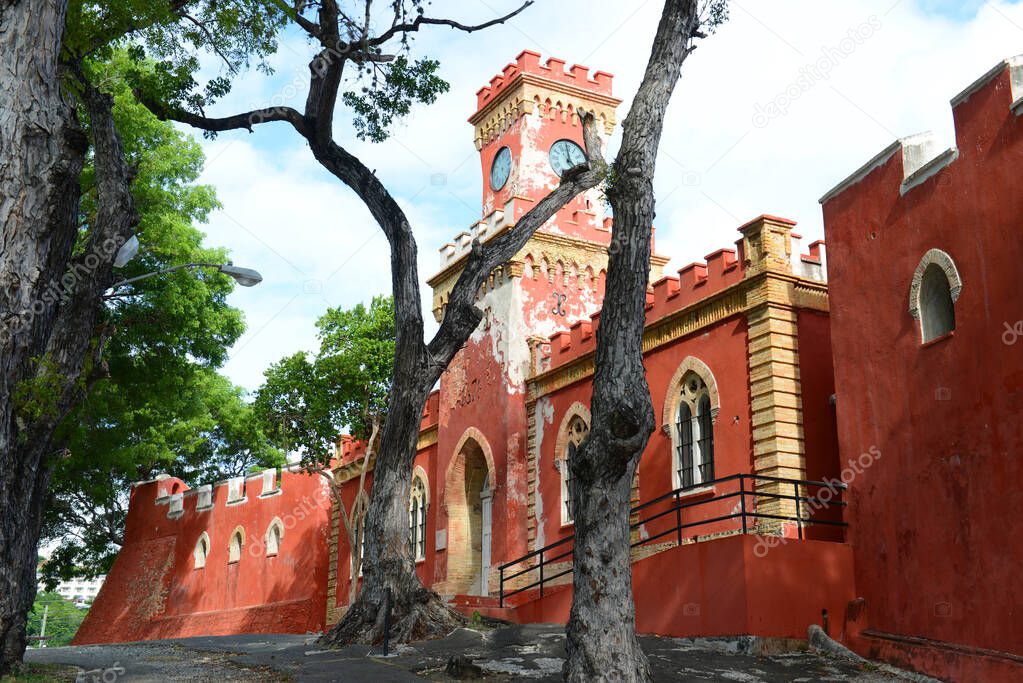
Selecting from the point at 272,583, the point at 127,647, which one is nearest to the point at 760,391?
the point at 127,647

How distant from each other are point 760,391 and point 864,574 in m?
3.41

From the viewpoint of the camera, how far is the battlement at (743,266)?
52.4ft

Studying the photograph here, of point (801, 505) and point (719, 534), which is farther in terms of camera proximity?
point (719, 534)

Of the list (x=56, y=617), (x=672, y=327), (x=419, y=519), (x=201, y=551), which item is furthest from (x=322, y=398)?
(x=56, y=617)

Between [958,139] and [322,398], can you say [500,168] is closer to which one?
[322,398]

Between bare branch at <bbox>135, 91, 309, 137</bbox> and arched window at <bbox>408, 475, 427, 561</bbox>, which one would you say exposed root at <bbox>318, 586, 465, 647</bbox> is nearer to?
bare branch at <bbox>135, 91, 309, 137</bbox>

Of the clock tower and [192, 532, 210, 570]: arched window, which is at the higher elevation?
the clock tower

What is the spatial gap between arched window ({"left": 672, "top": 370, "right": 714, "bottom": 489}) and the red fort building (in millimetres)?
36

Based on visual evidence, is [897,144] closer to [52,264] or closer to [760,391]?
[760,391]

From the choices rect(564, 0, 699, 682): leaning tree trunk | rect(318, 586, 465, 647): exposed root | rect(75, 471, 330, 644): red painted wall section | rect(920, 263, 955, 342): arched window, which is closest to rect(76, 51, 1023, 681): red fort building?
rect(920, 263, 955, 342): arched window

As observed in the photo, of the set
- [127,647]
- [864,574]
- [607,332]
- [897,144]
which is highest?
[897,144]

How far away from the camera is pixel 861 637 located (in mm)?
12734

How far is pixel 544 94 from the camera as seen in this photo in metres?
25.5

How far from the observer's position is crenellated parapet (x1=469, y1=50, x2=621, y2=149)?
25422mm
